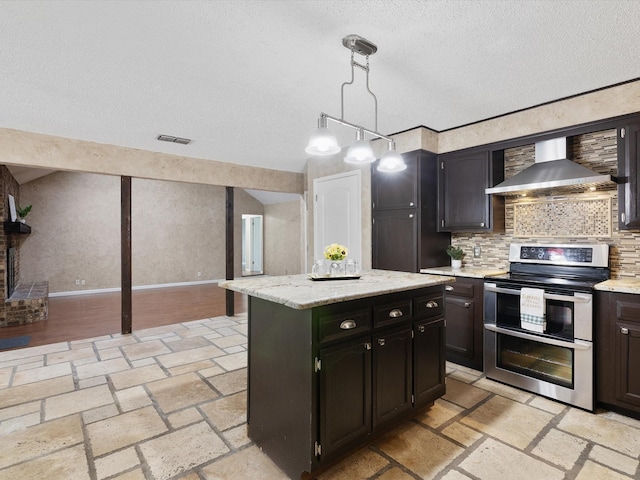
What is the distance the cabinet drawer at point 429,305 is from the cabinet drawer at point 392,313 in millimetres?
104

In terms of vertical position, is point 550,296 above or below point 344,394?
above

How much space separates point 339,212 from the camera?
4.90 meters

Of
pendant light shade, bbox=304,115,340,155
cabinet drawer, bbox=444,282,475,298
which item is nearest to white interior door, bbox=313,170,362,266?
cabinet drawer, bbox=444,282,475,298

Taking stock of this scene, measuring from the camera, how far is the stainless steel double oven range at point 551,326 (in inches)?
102

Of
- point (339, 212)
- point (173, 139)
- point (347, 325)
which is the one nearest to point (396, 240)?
point (339, 212)

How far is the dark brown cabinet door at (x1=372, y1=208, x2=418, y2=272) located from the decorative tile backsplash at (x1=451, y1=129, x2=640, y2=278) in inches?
34.4

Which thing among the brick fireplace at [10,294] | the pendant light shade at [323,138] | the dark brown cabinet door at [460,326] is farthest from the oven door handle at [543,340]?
the brick fireplace at [10,294]

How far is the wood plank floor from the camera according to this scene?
4.61 meters

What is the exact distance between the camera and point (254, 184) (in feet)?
18.1

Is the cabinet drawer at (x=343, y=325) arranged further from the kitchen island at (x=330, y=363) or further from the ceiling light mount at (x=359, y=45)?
the ceiling light mount at (x=359, y=45)

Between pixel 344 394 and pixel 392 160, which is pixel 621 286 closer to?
pixel 392 160

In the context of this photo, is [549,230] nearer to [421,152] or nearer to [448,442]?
[421,152]

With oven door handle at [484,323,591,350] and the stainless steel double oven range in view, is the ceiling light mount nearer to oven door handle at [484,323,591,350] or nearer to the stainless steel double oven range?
the stainless steel double oven range

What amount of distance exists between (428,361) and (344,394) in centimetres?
84
